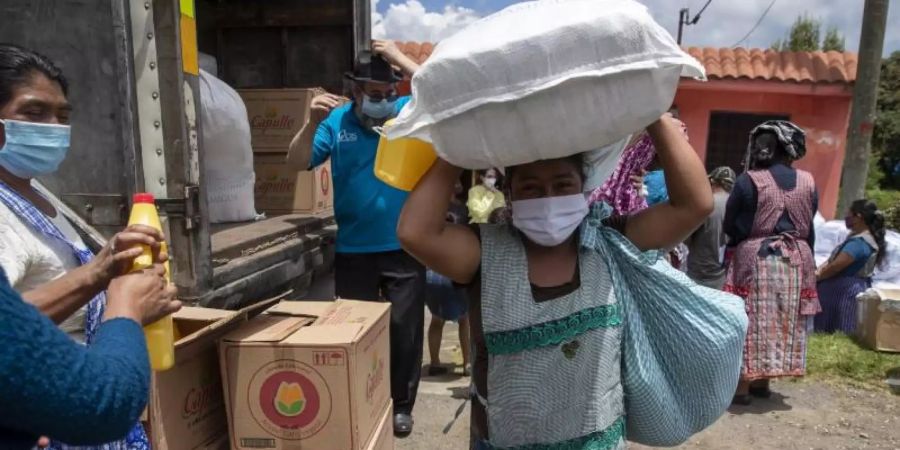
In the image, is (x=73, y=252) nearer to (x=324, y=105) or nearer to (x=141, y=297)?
(x=141, y=297)

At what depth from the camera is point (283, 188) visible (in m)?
3.94

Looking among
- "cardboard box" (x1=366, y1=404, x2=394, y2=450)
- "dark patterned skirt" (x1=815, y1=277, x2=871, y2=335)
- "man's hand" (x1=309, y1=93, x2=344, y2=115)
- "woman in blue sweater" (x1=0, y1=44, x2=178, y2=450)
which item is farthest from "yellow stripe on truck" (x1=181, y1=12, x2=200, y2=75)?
"dark patterned skirt" (x1=815, y1=277, x2=871, y2=335)

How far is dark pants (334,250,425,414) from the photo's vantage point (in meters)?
3.01

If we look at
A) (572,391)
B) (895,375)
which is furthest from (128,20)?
(895,375)

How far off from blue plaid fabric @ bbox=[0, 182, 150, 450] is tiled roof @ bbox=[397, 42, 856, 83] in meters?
6.78

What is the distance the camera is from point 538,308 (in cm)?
143

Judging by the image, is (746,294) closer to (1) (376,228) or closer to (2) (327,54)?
(1) (376,228)

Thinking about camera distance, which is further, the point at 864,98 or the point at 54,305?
the point at 864,98

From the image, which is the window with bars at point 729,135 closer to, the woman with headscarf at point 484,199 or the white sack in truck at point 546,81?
the woman with headscarf at point 484,199

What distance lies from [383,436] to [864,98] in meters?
7.56

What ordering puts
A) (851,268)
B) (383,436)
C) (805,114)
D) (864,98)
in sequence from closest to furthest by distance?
(383,436) → (851,268) → (864,98) → (805,114)

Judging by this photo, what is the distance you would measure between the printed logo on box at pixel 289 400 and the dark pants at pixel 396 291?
46.8 inches

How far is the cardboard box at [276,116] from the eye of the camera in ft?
12.7

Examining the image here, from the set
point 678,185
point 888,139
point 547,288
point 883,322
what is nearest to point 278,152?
point 547,288
